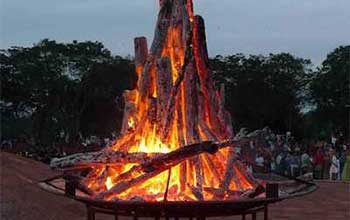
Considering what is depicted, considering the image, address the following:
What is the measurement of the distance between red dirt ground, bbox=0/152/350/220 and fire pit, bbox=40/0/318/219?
13.9 feet

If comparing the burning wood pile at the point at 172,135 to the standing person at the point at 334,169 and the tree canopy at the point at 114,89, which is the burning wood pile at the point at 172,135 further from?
the tree canopy at the point at 114,89

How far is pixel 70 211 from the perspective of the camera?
11.7m

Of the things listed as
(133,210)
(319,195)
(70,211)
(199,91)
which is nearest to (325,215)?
(319,195)

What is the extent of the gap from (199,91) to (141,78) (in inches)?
24.5

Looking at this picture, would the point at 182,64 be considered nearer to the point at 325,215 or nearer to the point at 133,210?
the point at 133,210

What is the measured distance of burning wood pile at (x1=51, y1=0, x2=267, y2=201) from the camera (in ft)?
18.1

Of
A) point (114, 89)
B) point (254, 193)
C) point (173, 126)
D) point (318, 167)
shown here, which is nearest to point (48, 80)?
point (114, 89)

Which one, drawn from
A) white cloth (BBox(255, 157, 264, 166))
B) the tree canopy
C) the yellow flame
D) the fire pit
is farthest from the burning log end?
the tree canopy

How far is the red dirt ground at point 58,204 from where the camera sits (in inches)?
435

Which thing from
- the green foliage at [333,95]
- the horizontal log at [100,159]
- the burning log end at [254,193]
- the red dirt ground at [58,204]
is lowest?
the red dirt ground at [58,204]

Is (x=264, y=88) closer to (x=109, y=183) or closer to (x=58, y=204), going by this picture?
(x=58, y=204)

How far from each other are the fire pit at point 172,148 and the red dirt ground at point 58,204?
4223 millimetres

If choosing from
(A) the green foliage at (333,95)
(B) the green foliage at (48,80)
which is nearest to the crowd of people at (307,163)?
(B) the green foliage at (48,80)

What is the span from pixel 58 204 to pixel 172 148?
6755 mm
